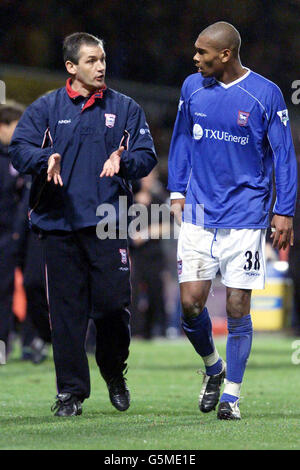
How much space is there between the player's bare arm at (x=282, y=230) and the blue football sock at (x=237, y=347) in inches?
19.0

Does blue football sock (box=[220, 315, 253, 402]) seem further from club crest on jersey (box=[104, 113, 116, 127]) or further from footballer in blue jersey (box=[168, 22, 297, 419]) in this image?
club crest on jersey (box=[104, 113, 116, 127])

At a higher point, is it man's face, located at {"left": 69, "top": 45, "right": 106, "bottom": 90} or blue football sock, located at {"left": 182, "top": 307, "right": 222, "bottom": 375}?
man's face, located at {"left": 69, "top": 45, "right": 106, "bottom": 90}

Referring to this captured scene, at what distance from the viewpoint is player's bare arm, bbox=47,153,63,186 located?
19.2 feet

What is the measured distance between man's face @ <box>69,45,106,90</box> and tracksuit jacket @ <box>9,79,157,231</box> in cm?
8

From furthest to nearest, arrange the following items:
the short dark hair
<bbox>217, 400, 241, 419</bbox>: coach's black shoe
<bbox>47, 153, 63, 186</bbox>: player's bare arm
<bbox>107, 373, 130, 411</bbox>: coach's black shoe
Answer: <bbox>107, 373, 130, 411</bbox>: coach's black shoe → the short dark hair → <bbox>217, 400, 241, 419</bbox>: coach's black shoe → <bbox>47, 153, 63, 186</bbox>: player's bare arm

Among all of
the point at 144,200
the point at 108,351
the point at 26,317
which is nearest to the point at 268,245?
the point at 144,200

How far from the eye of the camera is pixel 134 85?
1958 cm

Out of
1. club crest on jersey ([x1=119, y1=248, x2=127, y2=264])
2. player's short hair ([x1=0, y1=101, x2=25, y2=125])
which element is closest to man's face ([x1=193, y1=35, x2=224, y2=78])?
club crest on jersey ([x1=119, y1=248, x2=127, y2=264])

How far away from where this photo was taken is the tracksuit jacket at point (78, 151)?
615cm

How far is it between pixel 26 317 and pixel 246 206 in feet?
18.5

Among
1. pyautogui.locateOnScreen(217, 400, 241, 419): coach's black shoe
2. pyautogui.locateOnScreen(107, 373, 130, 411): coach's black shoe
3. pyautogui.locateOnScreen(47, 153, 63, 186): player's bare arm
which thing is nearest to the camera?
pyautogui.locateOnScreen(47, 153, 63, 186): player's bare arm

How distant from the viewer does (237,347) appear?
6.16 meters

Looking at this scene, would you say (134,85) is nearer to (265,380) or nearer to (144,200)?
(144,200)

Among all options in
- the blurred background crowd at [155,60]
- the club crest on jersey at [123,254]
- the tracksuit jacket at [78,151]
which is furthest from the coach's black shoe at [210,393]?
the blurred background crowd at [155,60]
